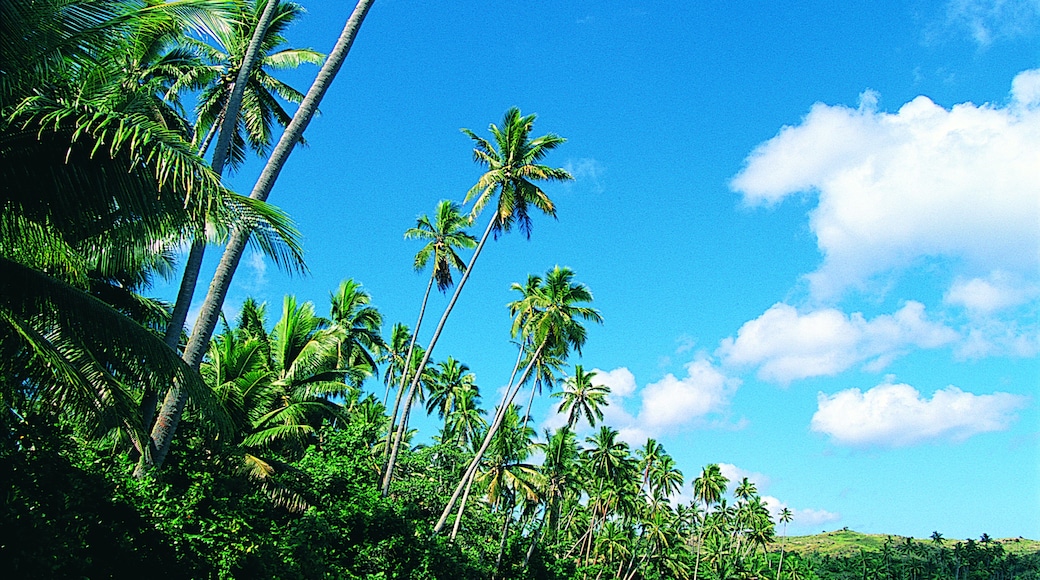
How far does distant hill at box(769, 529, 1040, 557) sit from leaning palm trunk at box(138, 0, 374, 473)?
173m

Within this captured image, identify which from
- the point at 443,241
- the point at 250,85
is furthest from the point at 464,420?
the point at 250,85

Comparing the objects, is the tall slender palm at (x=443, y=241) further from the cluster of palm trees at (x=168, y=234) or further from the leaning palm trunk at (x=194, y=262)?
the leaning palm trunk at (x=194, y=262)

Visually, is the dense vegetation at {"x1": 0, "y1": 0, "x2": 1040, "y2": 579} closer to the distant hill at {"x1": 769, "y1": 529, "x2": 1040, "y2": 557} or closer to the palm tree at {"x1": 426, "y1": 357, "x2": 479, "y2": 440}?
the palm tree at {"x1": 426, "y1": 357, "x2": 479, "y2": 440}

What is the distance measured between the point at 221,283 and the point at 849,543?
19772cm

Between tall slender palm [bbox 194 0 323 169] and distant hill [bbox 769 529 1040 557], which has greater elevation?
distant hill [bbox 769 529 1040 557]

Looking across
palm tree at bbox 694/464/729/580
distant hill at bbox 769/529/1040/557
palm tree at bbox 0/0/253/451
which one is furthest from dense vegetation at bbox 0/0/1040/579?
distant hill at bbox 769/529/1040/557

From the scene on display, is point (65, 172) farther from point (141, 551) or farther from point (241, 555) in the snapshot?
point (241, 555)

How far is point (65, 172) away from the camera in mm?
5840

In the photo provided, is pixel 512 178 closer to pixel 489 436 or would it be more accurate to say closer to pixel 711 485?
pixel 489 436

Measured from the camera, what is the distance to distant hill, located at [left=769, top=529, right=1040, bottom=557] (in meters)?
164

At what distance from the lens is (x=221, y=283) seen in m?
8.88

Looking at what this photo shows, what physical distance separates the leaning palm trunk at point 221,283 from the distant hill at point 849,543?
173023mm

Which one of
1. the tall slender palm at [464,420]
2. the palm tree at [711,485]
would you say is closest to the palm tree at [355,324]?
the tall slender palm at [464,420]

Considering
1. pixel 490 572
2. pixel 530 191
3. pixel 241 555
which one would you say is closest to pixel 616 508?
pixel 490 572
